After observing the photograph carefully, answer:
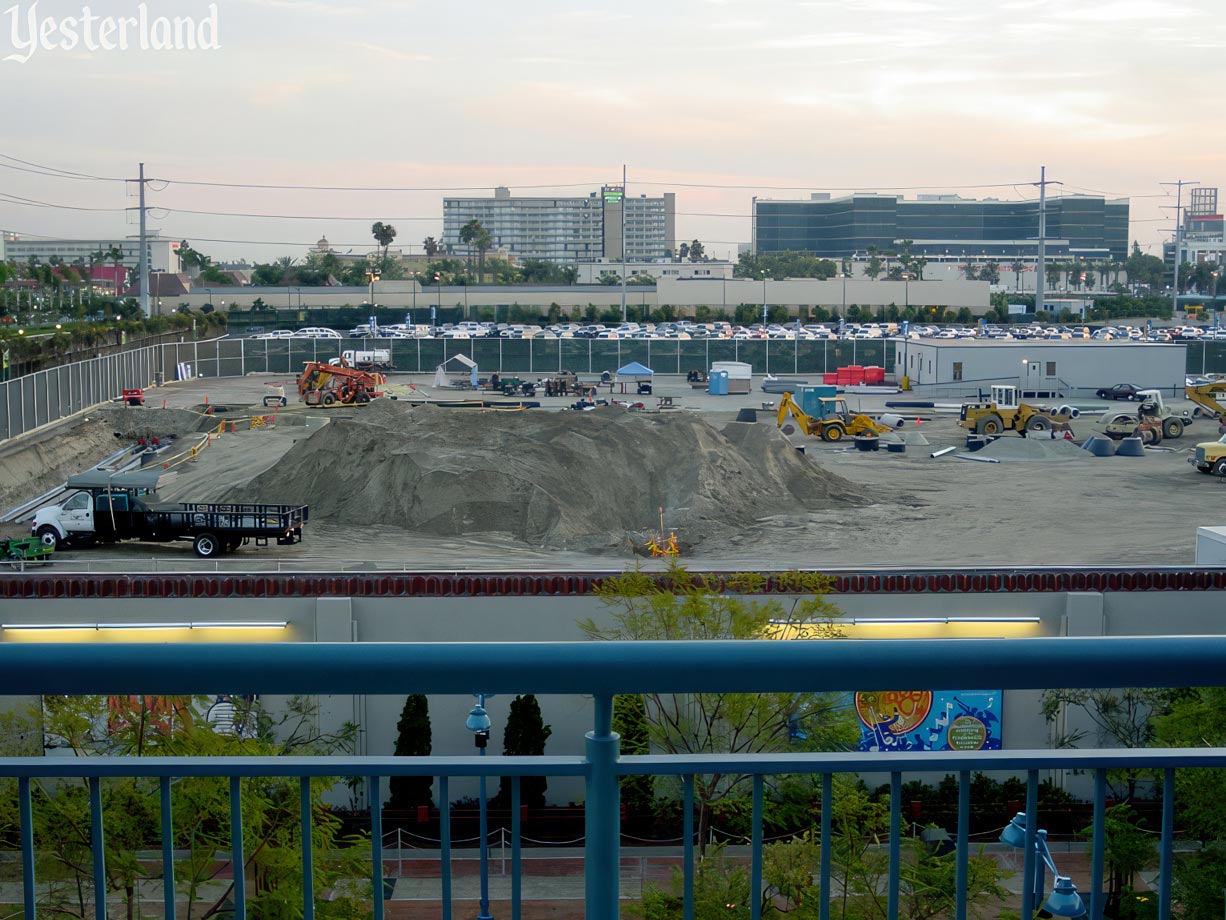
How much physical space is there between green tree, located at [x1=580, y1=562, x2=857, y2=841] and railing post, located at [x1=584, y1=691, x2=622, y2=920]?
37.4 feet

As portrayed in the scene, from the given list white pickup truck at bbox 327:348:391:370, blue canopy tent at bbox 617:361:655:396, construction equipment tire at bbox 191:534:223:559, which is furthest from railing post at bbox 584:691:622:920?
white pickup truck at bbox 327:348:391:370

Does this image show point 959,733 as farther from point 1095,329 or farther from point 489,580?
point 1095,329

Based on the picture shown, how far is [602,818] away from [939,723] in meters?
19.0

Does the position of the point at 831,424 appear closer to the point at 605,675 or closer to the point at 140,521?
the point at 140,521

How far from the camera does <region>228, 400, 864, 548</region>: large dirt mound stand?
3459cm

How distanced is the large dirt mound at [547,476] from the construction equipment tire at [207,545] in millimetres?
5385

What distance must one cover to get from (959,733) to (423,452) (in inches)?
802

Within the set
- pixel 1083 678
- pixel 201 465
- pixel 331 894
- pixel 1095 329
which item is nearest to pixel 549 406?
pixel 201 465

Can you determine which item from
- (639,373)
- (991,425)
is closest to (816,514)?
(991,425)

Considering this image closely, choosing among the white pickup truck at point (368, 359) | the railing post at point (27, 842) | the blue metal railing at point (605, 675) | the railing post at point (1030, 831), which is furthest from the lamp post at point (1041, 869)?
the white pickup truck at point (368, 359)

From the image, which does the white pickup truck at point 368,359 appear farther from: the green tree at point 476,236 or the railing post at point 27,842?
the green tree at point 476,236

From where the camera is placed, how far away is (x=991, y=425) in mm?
51750

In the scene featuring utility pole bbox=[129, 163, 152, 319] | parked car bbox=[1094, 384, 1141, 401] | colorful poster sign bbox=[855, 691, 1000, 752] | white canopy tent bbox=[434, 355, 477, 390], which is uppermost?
utility pole bbox=[129, 163, 152, 319]

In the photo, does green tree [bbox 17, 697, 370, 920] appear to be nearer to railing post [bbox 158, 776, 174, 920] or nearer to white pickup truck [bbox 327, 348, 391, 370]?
railing post [bbox 158, 776, 174, 920]
